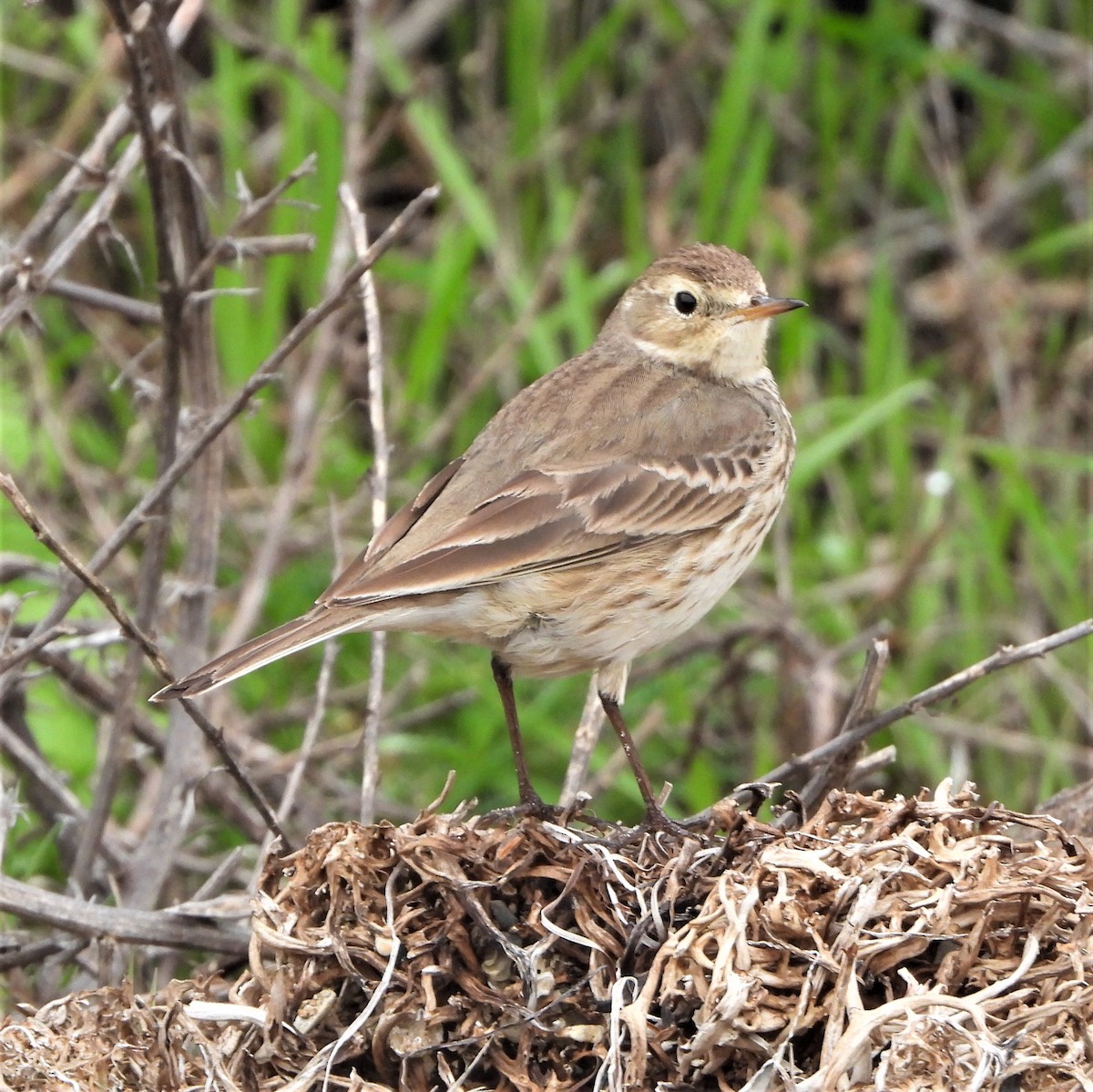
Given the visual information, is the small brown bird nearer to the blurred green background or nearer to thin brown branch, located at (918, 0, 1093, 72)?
the blurred green background

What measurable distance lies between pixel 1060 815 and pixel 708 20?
483 centimetres

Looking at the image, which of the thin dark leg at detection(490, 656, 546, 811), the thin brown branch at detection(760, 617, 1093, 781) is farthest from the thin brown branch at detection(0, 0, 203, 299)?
the thin brown branch at detection(760, 617, 1093, 781)

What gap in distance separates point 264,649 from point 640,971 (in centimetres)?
106

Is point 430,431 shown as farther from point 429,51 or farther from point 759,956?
point 759,956

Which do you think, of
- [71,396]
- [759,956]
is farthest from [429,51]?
[759,956]

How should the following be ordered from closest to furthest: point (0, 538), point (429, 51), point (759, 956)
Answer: point (759, 956)
point (0, 538)
point (429, 51)

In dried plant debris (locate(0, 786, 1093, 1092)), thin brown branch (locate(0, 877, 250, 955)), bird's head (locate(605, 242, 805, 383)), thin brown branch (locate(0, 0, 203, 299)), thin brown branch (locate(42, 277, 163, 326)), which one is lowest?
thin brown branch (locate(0, 877, 250, 955))

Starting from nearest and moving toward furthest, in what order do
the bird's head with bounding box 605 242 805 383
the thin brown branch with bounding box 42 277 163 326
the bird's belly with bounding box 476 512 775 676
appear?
the bird's belly with bounding box 476 512 775 676, the thin brown branch with bounding box 42 277 163 326, the bird's head with bounding box 605 242 805 383

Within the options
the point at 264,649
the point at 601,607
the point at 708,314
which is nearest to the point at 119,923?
the point at 264,649

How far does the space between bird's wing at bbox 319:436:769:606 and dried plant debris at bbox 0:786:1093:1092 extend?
0.82m

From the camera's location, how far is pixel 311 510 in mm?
6566

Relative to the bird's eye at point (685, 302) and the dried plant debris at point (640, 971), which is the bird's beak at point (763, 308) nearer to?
the bird's eye at point (685, 302)

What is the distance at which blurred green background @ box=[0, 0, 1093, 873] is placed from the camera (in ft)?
19.6

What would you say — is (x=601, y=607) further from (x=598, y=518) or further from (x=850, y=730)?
(x=850, y=730)
